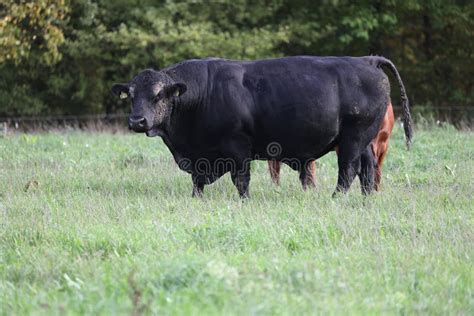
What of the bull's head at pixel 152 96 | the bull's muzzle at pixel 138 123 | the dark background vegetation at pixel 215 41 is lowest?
the dark background vegetation at pixel 215 41

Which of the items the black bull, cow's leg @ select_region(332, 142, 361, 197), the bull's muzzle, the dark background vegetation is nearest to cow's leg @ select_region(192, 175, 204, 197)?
the black bull

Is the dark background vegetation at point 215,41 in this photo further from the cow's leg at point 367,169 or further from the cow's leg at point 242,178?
the cow's leg at point 242,178

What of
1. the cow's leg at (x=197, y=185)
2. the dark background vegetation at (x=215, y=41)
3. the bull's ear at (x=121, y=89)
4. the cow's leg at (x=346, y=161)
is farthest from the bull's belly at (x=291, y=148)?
the dark background vegetation at (x=215, y=41)

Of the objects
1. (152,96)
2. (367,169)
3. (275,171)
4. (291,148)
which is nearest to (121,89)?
(152,96)

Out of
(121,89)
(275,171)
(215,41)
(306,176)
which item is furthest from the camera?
(215,41)

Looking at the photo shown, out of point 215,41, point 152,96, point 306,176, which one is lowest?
point 215,41

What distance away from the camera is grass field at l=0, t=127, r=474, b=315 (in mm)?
5281

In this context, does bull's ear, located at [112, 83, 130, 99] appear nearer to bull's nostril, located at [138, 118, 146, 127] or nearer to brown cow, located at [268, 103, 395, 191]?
bull's nostril, located at [138, 118, 146, 127]

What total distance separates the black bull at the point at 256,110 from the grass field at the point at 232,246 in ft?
1.59

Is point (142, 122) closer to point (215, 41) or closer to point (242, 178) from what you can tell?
point (242, 178)

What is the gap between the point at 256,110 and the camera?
10.2m

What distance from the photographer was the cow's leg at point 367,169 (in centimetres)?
1066

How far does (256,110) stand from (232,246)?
11.8 feet

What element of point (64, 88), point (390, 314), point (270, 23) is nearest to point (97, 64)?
point (64, 88)
